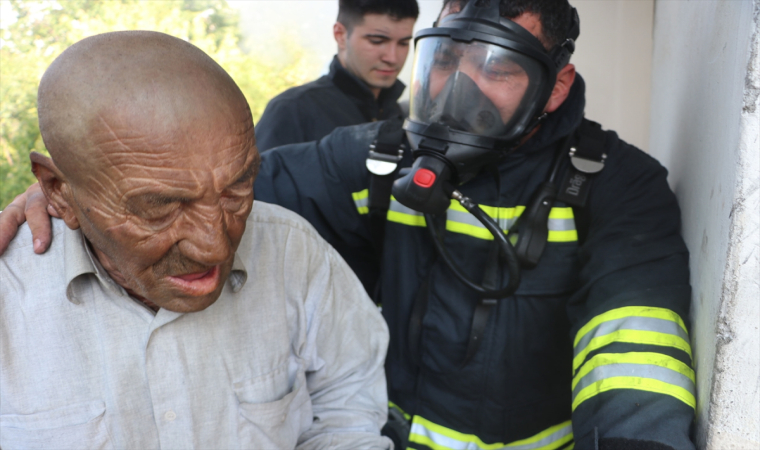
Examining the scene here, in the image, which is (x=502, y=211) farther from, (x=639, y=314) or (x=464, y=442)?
(x=464, y=442)

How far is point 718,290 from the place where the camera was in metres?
1.26

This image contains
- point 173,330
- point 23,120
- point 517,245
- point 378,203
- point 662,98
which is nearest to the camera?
point 173,330

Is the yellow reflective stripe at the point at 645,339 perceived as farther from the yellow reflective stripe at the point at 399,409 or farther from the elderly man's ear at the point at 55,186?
the elderly man's ear at the point at 55,186

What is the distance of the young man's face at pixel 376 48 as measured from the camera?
133 inches

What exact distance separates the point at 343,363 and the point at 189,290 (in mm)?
514

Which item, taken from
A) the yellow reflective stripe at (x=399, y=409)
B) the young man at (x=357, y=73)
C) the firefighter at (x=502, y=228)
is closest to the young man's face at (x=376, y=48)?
the young man at (x=357, y=73)

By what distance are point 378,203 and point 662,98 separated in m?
1.38

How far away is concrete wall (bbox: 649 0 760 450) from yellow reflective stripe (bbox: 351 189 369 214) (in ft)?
3.22

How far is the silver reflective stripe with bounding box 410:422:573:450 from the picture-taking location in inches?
77.5

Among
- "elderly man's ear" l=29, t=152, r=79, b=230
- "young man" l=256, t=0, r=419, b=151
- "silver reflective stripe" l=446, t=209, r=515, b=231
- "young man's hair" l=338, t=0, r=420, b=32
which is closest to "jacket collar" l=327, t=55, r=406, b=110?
"young man" l=256, t=0, r=419, b=151

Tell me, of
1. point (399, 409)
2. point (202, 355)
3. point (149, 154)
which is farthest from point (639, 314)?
point (149, 154)

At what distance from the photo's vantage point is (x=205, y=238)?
3.92 feet

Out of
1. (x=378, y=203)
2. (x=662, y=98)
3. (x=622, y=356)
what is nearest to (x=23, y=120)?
(x=378, y=203)

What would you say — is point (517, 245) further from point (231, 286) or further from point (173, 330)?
point (173, 330)
